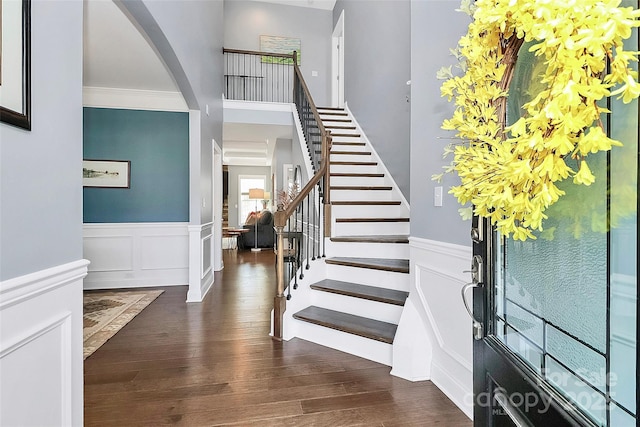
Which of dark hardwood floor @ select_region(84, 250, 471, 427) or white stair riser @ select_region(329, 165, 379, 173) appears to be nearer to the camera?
dark hardwood floor @ select_region(84, 250, 471, 427)

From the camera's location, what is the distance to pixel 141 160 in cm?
484

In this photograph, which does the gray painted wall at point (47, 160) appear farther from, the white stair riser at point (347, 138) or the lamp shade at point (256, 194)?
the lamp shade at point (256, 194)

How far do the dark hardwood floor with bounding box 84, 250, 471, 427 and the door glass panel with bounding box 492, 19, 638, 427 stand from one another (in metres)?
1.21

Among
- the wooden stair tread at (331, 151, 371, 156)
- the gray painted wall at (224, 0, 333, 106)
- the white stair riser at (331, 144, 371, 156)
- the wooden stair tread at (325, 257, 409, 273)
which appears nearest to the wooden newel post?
the wooden stair tread at (325, 257, 409, 273)

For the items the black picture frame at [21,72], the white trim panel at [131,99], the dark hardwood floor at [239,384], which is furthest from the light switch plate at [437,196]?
the white trim panel at [131,99]

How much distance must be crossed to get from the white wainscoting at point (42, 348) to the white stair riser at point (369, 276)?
2171mm

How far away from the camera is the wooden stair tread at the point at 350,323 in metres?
2.47

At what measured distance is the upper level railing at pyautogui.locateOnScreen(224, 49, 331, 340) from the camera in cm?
292

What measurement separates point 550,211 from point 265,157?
444 inches

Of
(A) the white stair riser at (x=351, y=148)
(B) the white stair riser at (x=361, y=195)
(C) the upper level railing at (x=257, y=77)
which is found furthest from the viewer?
(C) the upper level railing at (x=257, y=77)

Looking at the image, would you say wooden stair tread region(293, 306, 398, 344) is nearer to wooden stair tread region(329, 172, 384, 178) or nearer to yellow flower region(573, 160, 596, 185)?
yellow flower region(573, 160, 596, 185)

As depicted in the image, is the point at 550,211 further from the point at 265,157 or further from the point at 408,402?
the point at 265,157

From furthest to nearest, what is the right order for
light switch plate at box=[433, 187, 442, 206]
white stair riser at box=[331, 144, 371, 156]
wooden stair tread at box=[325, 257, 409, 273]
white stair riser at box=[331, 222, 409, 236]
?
white stair riser at box=[331, 144, 371, 156]
white stair riser at box=[331, 222, 409, 236]
wooden stair tread at box=[325, 257, 409, 273]
light switch plate at box=[433, 187, 442, 206]

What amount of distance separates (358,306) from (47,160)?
2.31m
